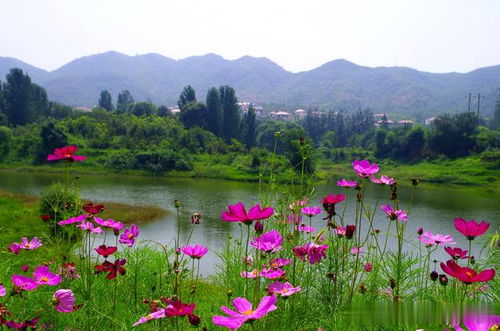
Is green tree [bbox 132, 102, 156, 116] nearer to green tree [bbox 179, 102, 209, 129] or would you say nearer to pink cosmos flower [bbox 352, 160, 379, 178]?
green tree [bbox 179, 102, 209, 129]

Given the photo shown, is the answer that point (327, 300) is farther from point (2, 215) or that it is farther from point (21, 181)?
point (21, 181)

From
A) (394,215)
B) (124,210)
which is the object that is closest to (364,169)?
(394,215)

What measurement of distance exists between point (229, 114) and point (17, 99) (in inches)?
1047

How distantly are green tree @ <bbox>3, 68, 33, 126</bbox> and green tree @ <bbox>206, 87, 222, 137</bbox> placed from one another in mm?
22470

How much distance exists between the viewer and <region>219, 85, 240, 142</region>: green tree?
54.3m

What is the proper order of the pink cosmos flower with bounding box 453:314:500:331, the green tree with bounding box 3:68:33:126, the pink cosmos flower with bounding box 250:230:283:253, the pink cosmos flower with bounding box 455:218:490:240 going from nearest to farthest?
the pink cosmos flower with bounding box 453:314:500:331, the pink cosmos flower with bounding box 455:218:490:240, the pink cosmos flower with bounding box 250:230:283:253, the green tree with bounding box 3:68:33:126

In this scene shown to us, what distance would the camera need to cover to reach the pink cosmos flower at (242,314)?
33.1 inches

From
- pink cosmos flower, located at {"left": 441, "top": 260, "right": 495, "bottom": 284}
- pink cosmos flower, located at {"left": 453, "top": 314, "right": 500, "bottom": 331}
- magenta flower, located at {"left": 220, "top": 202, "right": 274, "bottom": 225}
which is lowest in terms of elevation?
pink cosmos flower, located at {"left": 453, "top": 314, "right": 500, "bottom": 331}

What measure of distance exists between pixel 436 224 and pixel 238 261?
1802 centimetres

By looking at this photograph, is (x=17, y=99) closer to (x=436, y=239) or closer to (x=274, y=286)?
(x=436, y=239)

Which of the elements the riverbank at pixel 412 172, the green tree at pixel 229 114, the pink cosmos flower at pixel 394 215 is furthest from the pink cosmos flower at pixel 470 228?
the green tree at pixel 229 114

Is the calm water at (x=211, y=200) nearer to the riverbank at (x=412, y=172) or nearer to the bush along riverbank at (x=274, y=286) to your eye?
the riverbank at (x=412, y=172)

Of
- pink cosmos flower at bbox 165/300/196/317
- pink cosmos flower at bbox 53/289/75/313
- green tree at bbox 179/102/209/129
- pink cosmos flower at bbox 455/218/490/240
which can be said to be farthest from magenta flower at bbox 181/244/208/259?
green tree at bbox 179/102/209/129

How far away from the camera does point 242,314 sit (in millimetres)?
937
